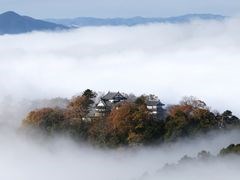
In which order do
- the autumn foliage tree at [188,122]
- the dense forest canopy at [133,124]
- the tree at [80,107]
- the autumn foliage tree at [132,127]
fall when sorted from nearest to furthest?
the autumn foliage tree at [188,122], the dense forest canopy at [133,124], the autumn foliage tree at [132,127], the tree at [80,107]

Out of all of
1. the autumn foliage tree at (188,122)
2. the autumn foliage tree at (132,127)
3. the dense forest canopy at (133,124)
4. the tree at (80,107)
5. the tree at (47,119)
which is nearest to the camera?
the autumn foliage tree at (188,122)

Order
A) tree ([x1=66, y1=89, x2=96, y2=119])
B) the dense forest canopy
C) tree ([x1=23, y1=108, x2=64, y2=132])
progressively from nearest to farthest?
1. the dense forest canopy
2. tree ([x1=23, y1=108, x2=64, y2=132])
3. tree ([x1=66, y1=89, x2=96, y2=119])

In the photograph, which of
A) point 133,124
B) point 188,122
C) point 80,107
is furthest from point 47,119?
point 188,122

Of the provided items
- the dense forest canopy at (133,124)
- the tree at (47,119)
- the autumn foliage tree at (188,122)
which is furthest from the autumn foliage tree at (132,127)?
the tree at (47,119)

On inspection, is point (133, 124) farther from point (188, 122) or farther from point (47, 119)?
point (47, 119)

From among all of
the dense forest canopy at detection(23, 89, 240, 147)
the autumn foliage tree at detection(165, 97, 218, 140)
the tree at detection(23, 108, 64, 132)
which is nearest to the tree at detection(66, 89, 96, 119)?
the dense forest canopy at detection(23, 89, 240, 147)

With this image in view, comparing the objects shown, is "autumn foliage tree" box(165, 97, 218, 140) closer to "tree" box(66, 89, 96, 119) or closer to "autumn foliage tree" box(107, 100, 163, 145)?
"autumn foliage tree" box(107, 100, 163, 145)

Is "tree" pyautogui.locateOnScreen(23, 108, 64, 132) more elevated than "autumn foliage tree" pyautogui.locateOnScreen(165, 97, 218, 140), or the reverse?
"autumn foliage tree" pyautogui.locateOnScreen(165, 97, 218, 140)

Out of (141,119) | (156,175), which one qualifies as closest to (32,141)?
(141,119)

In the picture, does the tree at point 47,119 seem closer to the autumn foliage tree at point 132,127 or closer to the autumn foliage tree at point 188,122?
the autumn foliage tree at point 132,127

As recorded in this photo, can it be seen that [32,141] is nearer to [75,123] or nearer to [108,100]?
[75,123]

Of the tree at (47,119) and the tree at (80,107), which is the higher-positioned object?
the tree at (80,107)
